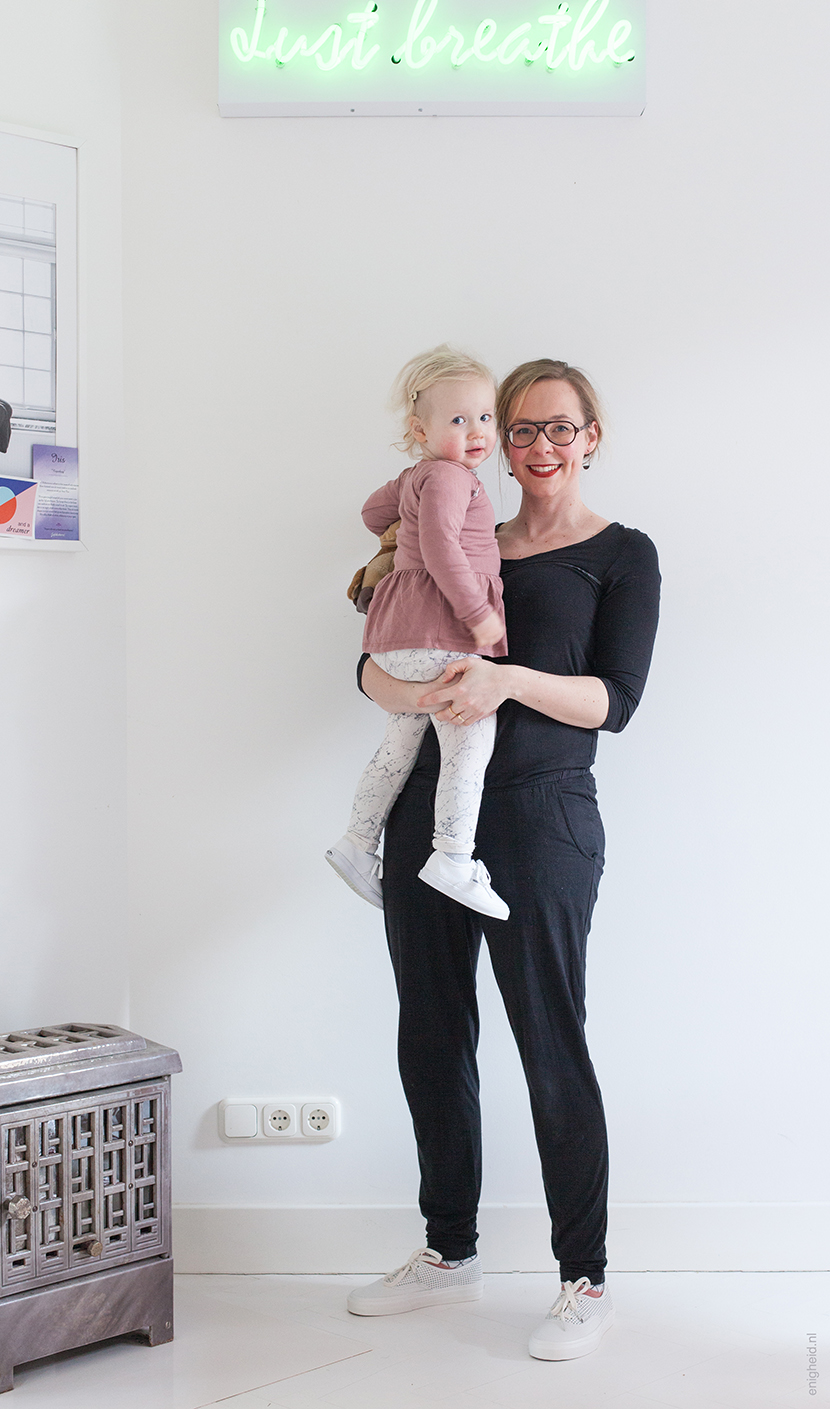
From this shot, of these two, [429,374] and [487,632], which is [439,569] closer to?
[487,632]

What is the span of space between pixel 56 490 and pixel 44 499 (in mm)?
29

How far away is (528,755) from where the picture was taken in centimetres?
177

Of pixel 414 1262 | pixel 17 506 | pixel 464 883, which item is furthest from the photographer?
pixel 17 506

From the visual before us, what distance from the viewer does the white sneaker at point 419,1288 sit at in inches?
73.1

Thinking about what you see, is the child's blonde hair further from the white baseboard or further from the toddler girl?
the white baseboard

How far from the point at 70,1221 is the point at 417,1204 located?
Answer: 70 cm

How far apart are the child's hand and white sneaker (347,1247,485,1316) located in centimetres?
107

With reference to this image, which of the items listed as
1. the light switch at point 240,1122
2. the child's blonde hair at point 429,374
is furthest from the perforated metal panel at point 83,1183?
the child's blonde hair at point 429,374

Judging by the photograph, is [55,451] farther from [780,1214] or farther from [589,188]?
[780,1214]

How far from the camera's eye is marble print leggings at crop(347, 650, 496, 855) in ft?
5.60

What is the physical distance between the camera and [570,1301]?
1732 mm

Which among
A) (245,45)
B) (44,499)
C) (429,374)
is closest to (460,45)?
(245,45)

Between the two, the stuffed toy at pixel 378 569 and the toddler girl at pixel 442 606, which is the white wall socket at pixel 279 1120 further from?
the stuffed toy at pixel 378 569

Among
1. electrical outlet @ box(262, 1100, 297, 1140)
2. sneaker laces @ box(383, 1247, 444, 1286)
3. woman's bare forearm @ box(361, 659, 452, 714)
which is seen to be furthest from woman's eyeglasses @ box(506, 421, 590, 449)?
sneaker laces @ box(383, 1247, 444, 1286)
